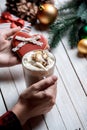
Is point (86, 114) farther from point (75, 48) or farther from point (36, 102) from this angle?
point (75, 48)

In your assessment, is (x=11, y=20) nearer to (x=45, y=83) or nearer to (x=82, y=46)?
(x=82, y=46)

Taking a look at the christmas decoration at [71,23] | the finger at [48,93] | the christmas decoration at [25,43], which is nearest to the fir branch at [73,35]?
the christmas decoration at [71,23]

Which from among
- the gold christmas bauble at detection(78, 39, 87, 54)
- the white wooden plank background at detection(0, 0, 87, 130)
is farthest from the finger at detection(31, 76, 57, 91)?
the gold christmas bauble at detection(78, 39, 87, 54)

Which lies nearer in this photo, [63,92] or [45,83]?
[45,83]

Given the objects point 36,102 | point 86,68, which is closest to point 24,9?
point 86,68

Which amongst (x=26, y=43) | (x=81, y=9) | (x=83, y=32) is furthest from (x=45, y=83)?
(x=81, y=9)

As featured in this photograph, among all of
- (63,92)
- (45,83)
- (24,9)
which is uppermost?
(24,9)
